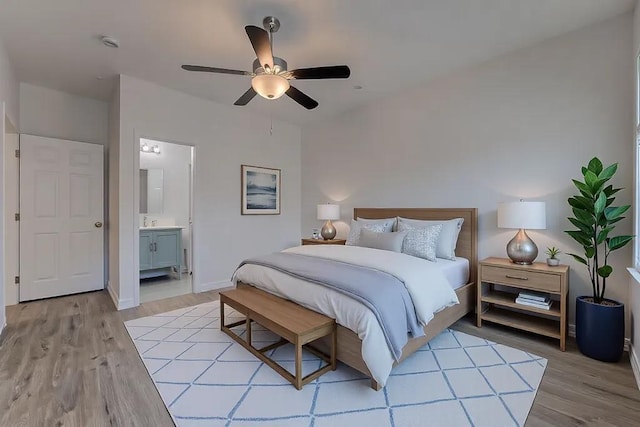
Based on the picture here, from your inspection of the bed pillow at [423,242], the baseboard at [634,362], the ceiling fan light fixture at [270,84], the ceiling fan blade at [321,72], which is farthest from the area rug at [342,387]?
the ceiling fan blade at [321,72]

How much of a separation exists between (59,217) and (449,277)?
4.92m

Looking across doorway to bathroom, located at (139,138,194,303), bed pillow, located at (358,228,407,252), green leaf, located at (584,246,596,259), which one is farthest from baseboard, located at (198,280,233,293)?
green leaf, located at (584,246,596,259)

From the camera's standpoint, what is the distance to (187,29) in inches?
104

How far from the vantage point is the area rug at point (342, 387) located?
1738 mm

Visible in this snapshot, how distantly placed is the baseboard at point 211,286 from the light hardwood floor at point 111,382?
1.19 meters

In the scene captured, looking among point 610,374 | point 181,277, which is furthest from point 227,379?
point 181,277

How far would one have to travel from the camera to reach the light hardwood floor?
1.74 m

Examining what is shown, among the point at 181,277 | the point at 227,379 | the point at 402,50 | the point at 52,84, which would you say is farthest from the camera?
the point at 181,277

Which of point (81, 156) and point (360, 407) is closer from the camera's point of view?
point (360, 407)

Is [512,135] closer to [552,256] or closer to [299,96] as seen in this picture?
[552,256]

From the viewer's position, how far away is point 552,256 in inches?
111

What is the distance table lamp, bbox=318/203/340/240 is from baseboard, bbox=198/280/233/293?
1.66 metres

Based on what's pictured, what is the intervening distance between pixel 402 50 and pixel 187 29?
2022 millimetres

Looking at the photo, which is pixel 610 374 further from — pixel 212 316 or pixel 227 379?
pixel 212 316
